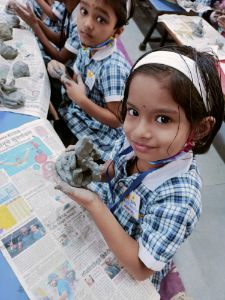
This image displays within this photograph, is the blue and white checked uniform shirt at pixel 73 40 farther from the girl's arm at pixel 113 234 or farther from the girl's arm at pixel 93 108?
the girl's arm at pixel 113 234

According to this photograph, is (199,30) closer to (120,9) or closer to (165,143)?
(120,9)

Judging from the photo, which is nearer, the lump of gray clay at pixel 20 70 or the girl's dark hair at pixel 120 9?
the girl's dark hair at pixel 120 9

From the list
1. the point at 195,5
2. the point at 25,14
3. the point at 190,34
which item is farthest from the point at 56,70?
the point at 195,5

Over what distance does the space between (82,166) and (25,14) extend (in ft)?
3.67

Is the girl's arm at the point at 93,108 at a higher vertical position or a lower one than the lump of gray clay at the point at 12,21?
lower

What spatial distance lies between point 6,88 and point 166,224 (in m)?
0.79

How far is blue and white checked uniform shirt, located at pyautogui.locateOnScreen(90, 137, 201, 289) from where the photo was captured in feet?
2.26

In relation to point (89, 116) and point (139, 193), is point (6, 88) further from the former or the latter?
point (139, 193)

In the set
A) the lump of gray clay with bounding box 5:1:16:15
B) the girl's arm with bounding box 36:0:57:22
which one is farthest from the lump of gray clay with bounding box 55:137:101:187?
the girl's arm with bounding box 36:0:57:22

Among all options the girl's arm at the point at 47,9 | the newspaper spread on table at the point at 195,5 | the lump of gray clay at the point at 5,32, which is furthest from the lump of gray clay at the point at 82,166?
the newspaper spread on table at the point at 195,5

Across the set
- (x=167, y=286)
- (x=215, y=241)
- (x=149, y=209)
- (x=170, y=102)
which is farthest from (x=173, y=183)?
(x=215, y=241)

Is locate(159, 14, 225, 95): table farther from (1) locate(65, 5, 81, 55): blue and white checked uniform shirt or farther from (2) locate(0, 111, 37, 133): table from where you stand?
(2) locate(0, 111, 37, 133): table

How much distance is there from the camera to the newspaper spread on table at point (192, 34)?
2031mm

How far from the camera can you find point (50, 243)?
76cm
